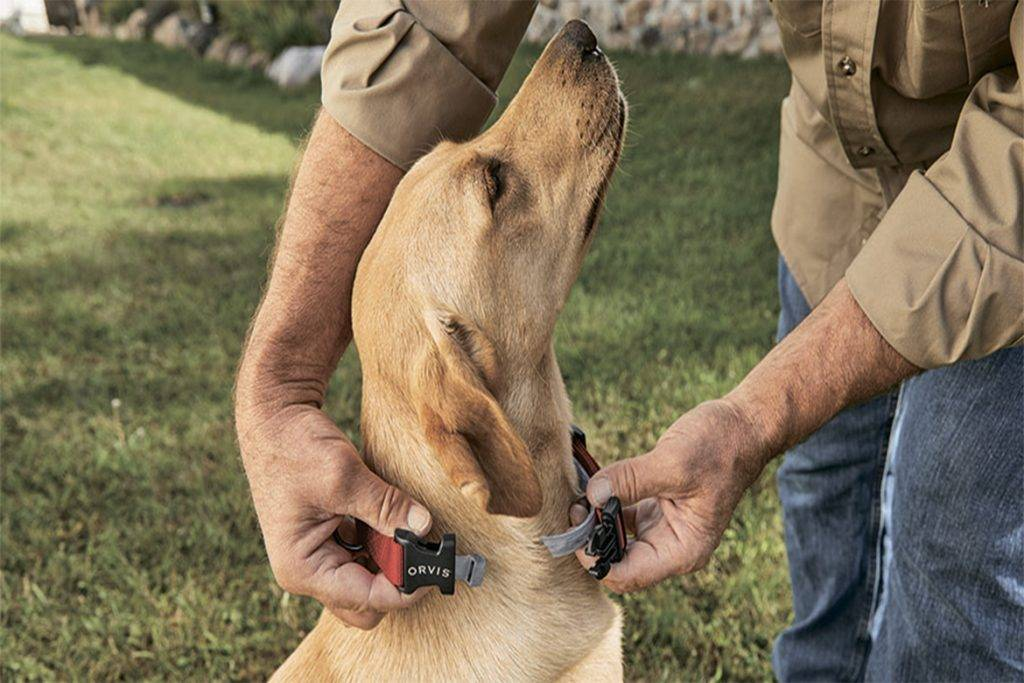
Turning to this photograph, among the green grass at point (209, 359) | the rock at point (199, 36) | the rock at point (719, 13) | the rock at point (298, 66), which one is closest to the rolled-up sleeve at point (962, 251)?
the green grass at point (209, 359)

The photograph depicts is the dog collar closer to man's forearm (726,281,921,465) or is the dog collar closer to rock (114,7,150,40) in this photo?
man's forearm (726,281,921,465)

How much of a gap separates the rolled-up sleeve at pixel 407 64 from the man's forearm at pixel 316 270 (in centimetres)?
6

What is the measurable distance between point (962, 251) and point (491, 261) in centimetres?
95

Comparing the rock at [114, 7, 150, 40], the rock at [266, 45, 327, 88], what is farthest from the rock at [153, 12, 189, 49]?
the rock at [266, 45, 327, 88]

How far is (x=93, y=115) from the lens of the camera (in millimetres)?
11547

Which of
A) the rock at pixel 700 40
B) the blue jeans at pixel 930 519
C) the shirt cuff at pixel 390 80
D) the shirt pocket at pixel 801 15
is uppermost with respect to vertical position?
the shirt pocket at pixel 801 15

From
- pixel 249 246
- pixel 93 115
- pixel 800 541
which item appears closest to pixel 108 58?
pixel 93 115

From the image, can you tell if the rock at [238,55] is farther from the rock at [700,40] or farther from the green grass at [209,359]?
the rock at [700,40]

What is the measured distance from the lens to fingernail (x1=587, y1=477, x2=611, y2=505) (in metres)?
2.11

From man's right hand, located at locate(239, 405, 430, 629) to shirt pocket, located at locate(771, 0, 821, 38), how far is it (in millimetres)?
1428

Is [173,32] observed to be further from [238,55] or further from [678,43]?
[678,43]

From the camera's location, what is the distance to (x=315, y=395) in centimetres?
247

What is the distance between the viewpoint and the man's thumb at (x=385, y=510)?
6.98ft

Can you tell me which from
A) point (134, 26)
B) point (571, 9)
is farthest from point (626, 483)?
point (134, 26)
